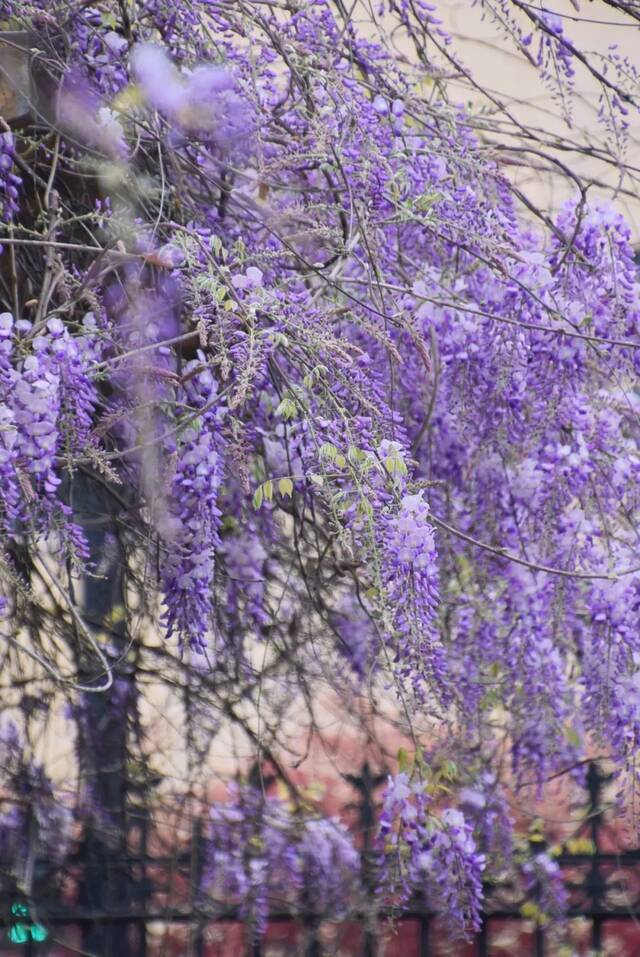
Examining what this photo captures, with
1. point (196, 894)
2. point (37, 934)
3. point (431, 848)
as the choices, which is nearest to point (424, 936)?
point (196, 894)

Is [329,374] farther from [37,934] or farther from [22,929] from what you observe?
[22,929]

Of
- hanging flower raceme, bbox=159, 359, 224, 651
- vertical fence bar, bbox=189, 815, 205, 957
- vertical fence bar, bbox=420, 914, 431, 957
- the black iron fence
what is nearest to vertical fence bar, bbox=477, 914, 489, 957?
the black iron fence

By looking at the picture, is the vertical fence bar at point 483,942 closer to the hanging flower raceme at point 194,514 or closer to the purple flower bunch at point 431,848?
the purple flower bunch at point 431,848

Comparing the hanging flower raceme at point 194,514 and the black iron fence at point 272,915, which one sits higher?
the hanging flower raceme at point 194,514

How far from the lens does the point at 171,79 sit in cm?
191

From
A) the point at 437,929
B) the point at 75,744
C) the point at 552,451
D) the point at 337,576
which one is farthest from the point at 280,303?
the point at 437,929

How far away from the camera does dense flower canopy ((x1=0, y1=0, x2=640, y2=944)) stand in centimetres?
166

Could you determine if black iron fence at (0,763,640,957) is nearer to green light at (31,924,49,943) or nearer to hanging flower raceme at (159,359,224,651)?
green light at (31,924,49,943)

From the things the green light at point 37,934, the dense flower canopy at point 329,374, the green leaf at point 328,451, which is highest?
the dense flower canopy at point 329,374

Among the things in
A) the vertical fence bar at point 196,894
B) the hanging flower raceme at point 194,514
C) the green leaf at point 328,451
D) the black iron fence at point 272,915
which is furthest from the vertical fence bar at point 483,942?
the green leaf at point 328,451

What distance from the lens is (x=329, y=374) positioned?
1.71m

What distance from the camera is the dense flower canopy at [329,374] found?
1.66 metres

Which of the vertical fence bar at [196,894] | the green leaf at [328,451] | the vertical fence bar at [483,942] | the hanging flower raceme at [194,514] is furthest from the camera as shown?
the vertical fence bar at [483,942]

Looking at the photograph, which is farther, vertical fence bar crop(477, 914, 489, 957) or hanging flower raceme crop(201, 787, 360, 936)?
vertical fence bar crop(477, 914, 489, 957)
